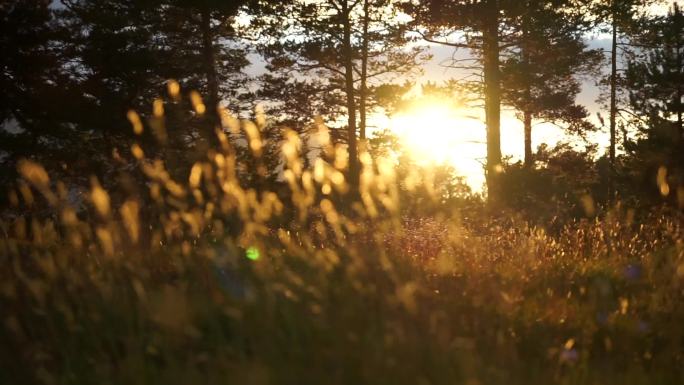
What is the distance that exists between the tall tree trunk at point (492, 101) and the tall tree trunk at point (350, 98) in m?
4.56

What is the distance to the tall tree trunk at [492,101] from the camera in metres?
16.9

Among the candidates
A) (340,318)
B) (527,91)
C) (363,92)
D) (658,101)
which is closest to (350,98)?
(363,92)

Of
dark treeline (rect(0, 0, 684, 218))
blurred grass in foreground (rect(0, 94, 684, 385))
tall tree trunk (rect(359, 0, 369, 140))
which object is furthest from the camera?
tall tree trunk (rect(359, 0, 369, 140))

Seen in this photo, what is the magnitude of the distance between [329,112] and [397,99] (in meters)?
2.78

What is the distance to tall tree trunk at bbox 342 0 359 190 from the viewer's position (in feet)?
69.8

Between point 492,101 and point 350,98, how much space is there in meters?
6.29

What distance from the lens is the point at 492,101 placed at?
57.8 ft

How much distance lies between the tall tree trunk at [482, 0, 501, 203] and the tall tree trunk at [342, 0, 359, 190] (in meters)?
4.56

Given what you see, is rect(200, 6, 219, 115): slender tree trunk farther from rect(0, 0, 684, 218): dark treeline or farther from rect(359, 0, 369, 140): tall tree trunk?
rect(359, 0, 369, 140): tall tree trunk

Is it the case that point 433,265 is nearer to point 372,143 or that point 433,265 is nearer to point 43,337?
point 43,337

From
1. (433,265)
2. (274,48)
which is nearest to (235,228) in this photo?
(433,265)

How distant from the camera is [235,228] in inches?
335

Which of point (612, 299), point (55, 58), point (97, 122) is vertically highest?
point (55, 58)

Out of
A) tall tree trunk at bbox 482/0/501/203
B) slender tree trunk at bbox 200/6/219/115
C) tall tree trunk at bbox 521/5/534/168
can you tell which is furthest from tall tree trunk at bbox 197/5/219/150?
tall tree trunk at bbox 521/5/534/168
